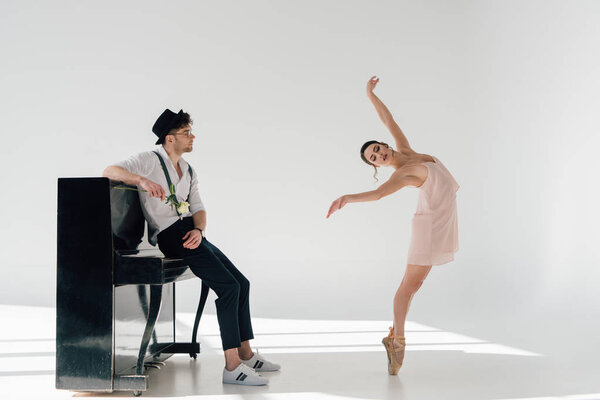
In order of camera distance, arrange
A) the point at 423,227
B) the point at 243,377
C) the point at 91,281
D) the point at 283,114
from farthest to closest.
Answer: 1. the point at 283,114
2. the point at 423,227
3. the point at 243,377
4. the point at 91,281

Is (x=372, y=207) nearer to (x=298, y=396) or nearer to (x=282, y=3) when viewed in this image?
(x=282, y=3)

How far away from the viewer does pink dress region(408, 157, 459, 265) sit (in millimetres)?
3469

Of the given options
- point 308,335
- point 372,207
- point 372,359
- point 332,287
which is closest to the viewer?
point 372,359

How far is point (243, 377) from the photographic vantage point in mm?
3268

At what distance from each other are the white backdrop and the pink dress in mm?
3423

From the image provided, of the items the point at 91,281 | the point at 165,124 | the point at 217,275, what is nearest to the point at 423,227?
the point at 217,275

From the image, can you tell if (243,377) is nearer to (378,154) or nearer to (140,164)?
(140,164)

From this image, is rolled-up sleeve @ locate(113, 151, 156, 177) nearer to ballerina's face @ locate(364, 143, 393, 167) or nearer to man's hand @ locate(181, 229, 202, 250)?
man's hand @ locate(181, 229, 202, 250)

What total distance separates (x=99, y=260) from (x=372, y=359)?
1.82 metres

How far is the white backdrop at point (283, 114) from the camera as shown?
23.5ft

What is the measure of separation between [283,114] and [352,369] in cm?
435

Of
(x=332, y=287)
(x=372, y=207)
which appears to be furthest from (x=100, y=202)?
(x=372, y=207)

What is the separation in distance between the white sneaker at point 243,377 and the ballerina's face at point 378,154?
1.30 m

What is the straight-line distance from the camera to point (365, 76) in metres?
7.71
